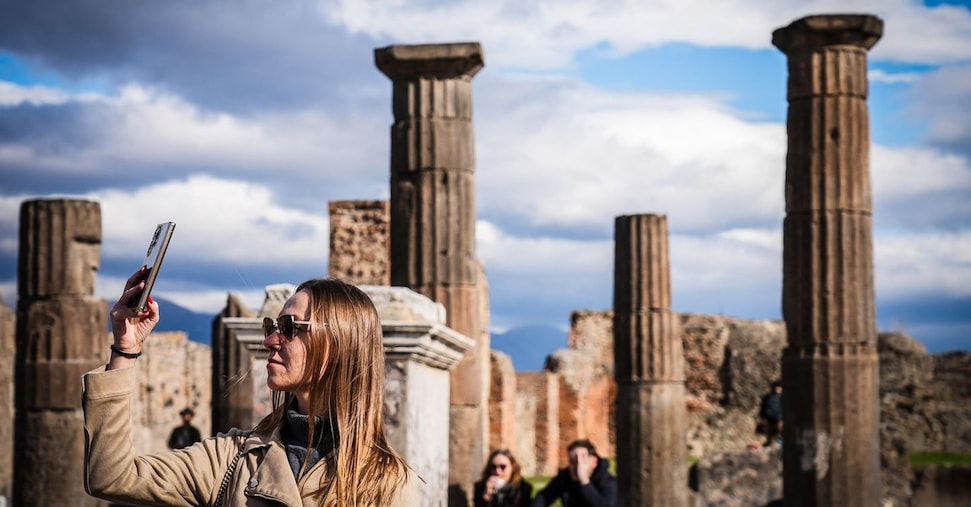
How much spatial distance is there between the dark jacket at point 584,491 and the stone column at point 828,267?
2.65 meters

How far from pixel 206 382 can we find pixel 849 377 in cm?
1316

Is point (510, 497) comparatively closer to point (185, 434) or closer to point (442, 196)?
point (442, 196)

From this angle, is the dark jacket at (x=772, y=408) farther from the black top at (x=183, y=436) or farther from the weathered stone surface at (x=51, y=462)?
the weathered stone surface at (x=51, y=462)

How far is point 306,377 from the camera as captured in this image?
8.86 feet

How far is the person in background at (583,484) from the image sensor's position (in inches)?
330

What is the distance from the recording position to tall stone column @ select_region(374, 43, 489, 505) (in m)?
11.8

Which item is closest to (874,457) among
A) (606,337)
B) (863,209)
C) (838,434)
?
(838,434)

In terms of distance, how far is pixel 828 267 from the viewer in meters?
10.9

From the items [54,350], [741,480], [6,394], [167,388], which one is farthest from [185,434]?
[167,388]

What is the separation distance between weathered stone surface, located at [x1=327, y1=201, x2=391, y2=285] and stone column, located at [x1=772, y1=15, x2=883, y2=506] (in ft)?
34.1

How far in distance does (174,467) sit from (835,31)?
9173mm

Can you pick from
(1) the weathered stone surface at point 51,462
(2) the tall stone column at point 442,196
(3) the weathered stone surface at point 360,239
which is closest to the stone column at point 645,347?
(2) the tall stone column at point 442,196

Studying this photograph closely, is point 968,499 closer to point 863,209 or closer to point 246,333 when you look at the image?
point 863,209

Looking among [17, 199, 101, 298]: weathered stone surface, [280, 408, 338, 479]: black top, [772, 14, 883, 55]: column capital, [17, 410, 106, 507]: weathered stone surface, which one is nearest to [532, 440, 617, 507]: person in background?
[772, 14, 883, 55]: column capital
